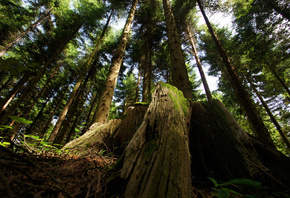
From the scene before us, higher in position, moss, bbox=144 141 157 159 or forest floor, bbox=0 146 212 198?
moss, bbox=144 141 157 159

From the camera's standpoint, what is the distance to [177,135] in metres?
1.23

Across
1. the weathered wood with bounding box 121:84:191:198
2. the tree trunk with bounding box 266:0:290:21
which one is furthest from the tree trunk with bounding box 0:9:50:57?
the tree trunk with bounding box 266:0:290:21

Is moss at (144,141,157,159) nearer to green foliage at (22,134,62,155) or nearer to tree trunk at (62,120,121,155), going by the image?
green foliage at (22,134,62,155)

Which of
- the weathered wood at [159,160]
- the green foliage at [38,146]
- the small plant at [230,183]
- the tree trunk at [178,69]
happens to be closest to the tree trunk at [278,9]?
the tree trunk at [178,69]

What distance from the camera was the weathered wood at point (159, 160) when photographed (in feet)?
2.68

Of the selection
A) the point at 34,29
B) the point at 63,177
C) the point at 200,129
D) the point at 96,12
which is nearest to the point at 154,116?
the point at 63,177

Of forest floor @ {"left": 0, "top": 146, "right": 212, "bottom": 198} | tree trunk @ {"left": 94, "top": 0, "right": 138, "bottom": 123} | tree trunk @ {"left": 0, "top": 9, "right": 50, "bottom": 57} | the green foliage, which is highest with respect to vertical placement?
tree trunk @ {"left": 0, "top": 9, "right": 50, "bottom": 57}

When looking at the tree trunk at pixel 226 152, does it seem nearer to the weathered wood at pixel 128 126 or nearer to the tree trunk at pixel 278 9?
the weathered wood at pixel 128 126

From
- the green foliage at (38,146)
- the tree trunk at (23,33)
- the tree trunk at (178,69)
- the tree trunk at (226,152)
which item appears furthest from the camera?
the tree trunk at (23,33)

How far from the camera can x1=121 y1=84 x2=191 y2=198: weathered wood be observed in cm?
82

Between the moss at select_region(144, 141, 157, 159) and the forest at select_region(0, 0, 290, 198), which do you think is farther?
the moss at select_region(144, 141, 157, 159)

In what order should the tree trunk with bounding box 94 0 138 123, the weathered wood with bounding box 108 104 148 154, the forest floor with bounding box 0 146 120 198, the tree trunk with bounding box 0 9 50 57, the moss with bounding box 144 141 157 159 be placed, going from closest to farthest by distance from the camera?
1. the forest floor with bounding box 0 146 120 198
2. the moss with bounding box 144 141 157 159
3. the weathered wood with bounding box 108 104 148 154
4. the tree trunk with bounding box 94 0 138 123
5. the tree trunk with bounding box 0 9 50 57

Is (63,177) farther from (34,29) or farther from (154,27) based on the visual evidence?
(34,29)

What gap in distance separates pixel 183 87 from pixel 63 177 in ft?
8.95
